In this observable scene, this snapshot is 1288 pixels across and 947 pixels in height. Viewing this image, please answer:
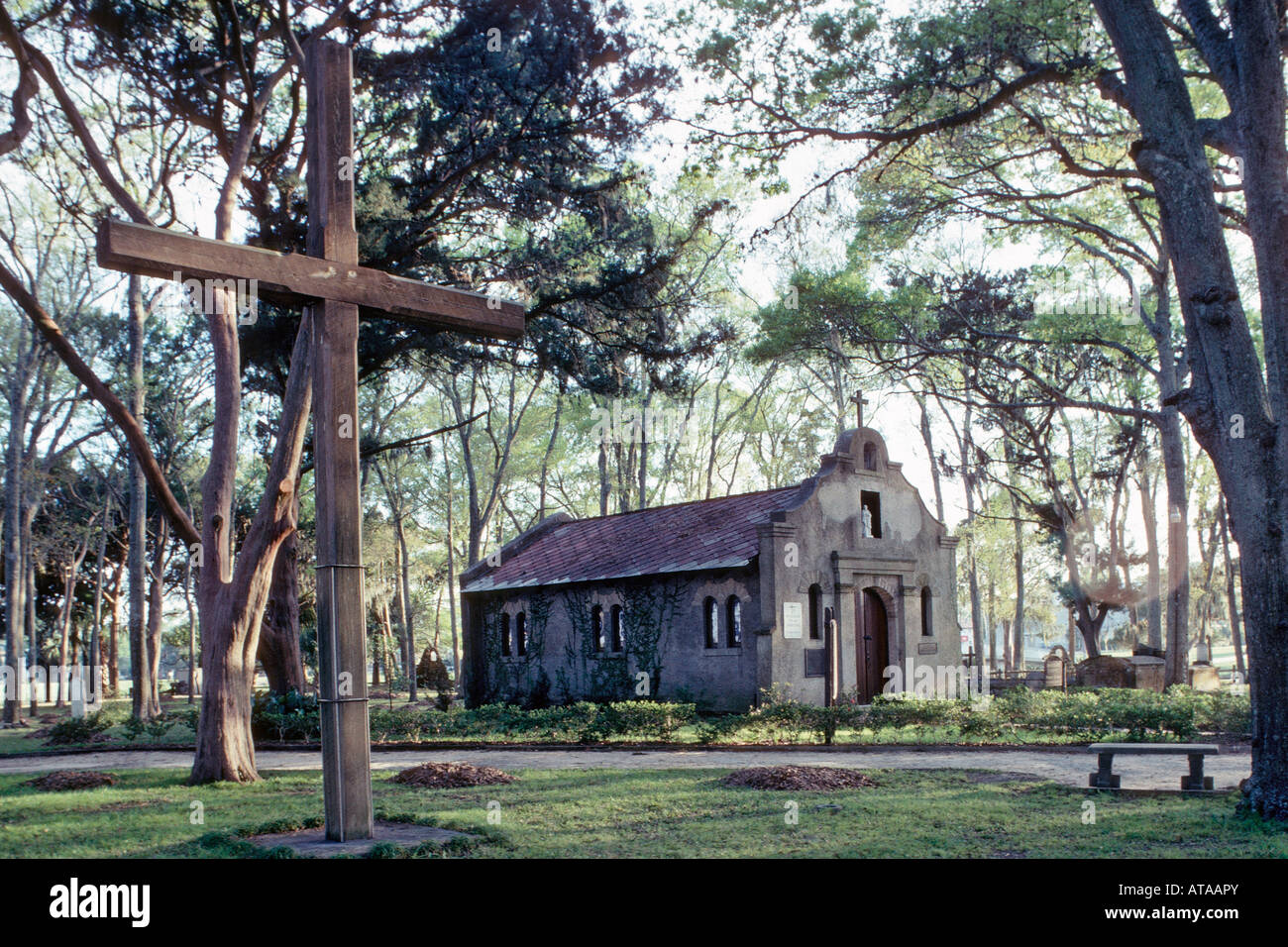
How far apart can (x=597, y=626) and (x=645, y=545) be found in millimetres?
2635

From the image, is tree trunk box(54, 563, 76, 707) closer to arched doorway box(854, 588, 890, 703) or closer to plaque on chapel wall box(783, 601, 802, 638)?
plaque on chapel wall box(783, 601, 802, 638)

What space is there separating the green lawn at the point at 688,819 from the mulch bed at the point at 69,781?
1.56 feet

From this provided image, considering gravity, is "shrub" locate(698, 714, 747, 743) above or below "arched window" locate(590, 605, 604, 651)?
below

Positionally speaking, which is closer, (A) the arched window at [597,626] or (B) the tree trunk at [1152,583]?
(A) the arched window at [597,626]

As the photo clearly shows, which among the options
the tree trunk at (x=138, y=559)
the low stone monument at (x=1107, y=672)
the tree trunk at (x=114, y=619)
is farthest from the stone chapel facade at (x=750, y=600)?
the tree trunk at (x=114, y=619)

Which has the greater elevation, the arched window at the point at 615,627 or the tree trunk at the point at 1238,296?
the tree trunk at the point at 1238,296

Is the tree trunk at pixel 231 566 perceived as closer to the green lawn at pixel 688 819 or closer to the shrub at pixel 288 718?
the green lawn at pixel 688 819

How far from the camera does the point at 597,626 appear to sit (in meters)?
28.9

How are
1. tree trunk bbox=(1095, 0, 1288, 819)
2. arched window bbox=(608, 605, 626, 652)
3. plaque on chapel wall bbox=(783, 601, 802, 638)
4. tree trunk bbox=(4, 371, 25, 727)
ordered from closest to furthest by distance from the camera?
tree trunk bbox=(1095, 0, 1288, 819), plaque on chapel wall bbox=(783, 601, 802, 638), tree trunk bbox=(4, 371, 25, 727), arched window bbox=(608, 605, 626, 652)

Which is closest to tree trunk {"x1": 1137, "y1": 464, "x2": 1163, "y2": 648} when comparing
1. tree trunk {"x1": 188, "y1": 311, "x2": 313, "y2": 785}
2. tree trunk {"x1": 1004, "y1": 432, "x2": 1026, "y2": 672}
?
tree trunk {"x1": 1004, "y1": 432, "x2": 1026, "y2": 672}

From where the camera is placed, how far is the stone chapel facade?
80.2ft

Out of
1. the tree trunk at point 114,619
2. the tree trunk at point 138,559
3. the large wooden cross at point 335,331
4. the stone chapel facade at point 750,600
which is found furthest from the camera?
the tree trunk at point 114,619

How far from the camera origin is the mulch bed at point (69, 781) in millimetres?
13047

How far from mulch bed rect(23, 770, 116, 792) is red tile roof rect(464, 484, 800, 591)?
14.5 metres
